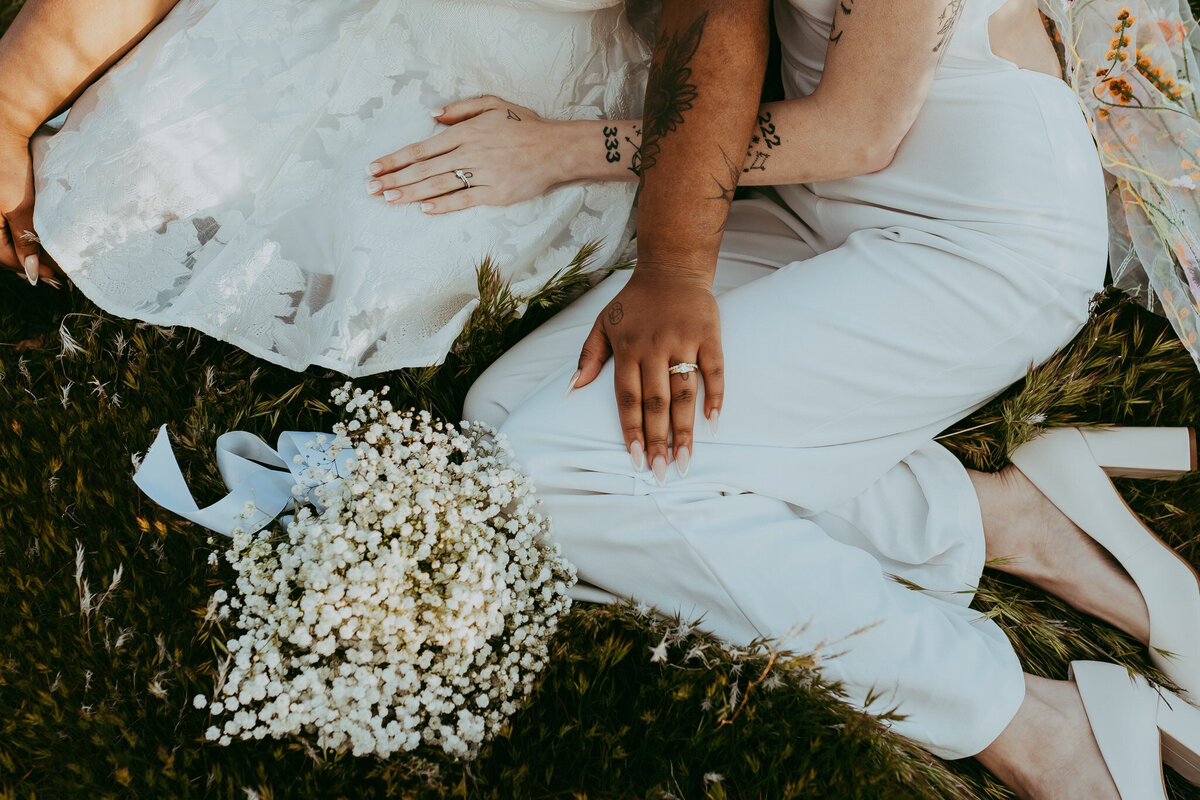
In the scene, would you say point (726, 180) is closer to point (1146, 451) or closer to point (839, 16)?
point (839, 16)

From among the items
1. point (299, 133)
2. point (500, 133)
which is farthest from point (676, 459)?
point (299, 133)

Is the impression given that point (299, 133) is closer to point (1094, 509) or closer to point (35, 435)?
point (35, 435)

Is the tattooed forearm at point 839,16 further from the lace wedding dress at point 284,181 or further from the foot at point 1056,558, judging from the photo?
the foot at point 1056,558

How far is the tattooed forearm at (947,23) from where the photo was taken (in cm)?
159

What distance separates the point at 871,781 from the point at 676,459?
0.75 meters

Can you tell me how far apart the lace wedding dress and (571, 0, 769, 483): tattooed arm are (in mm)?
280

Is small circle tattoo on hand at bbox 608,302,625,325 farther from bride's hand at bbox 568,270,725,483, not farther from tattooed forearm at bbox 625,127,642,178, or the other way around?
tattooed forearm at bbox 625,127,642,178

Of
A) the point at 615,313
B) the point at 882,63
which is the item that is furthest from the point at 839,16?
the point at 615,313

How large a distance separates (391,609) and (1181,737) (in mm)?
1851

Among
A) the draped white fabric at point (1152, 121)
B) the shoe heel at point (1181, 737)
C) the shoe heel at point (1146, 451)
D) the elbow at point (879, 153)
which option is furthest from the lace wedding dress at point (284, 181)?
the shoe heel at point (1181, 737)

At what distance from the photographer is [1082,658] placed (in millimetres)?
2076

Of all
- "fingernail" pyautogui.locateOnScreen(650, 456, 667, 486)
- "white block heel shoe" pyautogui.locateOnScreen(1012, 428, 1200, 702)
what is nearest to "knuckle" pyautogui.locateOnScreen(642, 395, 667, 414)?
"fingernail" pyautogui.locateOnScreen(650, 456, 667, 486)

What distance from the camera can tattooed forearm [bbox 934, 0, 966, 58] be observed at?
5.21 ft

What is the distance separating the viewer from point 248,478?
1.87 m
